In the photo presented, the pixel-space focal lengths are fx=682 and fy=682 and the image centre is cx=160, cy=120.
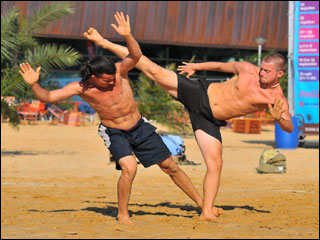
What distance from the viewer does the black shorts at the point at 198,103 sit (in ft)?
22.6

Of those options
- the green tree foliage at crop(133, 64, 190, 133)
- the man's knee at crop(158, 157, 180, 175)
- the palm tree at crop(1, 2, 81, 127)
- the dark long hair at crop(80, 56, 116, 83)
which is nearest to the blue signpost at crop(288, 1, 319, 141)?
the green tree foliage at crop(133, 64, 190, 133)

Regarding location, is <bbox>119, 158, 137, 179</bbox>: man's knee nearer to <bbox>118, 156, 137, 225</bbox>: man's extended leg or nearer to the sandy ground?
<bbox>118, 156, 137, 225</bbox>: man's extended leg

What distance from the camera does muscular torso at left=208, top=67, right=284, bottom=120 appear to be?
672 centimetres

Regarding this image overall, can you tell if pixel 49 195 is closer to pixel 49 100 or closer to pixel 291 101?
pixel 49 100

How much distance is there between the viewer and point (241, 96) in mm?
6820

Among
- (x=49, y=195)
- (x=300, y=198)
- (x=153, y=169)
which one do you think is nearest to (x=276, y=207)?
(x=300, y=198)

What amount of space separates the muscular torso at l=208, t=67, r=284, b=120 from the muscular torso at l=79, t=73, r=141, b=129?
829 mm

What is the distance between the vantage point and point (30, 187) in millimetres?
9633

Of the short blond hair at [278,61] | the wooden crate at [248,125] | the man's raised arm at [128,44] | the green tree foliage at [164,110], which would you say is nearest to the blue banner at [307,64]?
the green tree foliage at [164,110]

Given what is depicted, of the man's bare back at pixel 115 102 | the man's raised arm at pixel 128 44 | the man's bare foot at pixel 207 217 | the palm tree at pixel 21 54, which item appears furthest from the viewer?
the palm tree at pixel 21 54

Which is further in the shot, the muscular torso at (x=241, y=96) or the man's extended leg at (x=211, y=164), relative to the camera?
the man's extended leg at (x=211, y=164)

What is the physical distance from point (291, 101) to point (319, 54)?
1341 mm

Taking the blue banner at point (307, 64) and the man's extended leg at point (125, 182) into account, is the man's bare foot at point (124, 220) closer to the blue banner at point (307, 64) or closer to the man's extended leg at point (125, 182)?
the man's extended leg at point (125, 182)

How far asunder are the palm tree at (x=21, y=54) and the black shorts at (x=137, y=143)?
7.75 m
